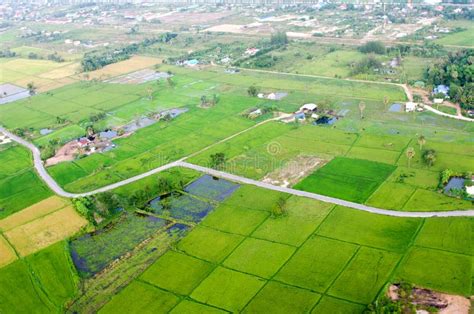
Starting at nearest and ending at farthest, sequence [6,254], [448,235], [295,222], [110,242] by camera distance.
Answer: [448,235]
[6,254]
[295,222]
[110,242]

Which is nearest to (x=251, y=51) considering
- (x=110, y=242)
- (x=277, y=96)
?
(x=277, y=96)

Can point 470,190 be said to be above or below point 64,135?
below

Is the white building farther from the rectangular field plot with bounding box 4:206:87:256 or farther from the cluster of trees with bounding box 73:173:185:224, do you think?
the rectangular field plot with bounding box 4:206:87:256

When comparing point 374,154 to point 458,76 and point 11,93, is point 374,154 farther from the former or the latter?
point 11,93

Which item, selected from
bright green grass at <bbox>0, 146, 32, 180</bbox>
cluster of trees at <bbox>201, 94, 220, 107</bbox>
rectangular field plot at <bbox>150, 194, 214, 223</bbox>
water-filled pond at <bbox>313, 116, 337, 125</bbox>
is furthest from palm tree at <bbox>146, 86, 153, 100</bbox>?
rectangular field plot at <bbox>150, 194, 214, 223</bbox>

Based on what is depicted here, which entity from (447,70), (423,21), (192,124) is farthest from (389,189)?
(423,21)

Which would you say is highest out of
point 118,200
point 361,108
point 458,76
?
point 458,76
